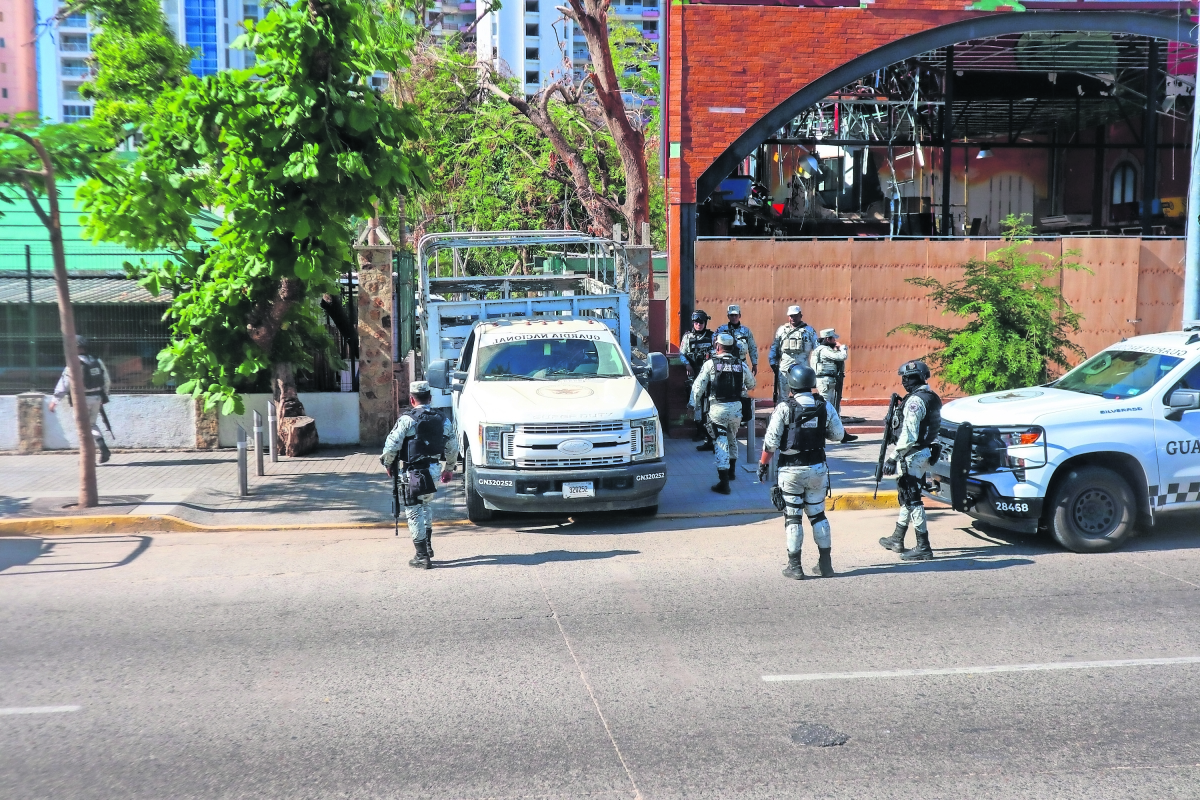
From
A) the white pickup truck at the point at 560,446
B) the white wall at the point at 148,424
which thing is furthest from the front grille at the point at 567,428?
the white wall at the point at 148,424

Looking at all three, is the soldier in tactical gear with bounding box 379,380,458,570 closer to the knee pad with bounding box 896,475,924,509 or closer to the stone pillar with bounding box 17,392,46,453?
the knee pad with bounding box 896,475,924,509

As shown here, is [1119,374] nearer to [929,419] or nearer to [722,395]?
[929,419]

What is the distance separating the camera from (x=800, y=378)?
335 inches

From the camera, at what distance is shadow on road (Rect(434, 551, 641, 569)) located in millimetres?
9312

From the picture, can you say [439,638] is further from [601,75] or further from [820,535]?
[601,75]

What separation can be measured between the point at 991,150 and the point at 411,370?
16340mm

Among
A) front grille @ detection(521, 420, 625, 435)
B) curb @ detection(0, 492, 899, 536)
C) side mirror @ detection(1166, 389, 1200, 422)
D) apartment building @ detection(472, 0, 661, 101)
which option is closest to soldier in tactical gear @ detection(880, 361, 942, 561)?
side mirror @ detection(1166, 389, 1200, 422)

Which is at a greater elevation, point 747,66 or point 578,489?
point 747,66

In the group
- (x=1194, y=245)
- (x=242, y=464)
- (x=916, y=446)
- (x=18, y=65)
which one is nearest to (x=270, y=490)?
(x=242, y=464)

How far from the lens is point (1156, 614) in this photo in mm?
7543

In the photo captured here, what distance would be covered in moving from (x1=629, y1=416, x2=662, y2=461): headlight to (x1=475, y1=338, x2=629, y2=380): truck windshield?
A: 1.18 m

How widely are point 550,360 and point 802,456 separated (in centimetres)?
386

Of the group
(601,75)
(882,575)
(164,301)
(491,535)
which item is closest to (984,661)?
(882,575)

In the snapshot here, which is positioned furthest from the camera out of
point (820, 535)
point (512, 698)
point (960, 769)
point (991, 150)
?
point (991, 150)
